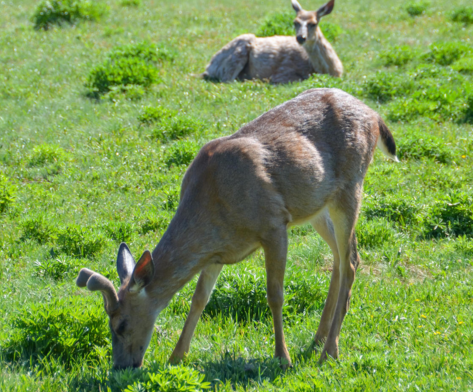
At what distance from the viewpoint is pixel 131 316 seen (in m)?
4.70

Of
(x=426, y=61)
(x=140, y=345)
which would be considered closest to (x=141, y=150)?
(x=140, y=345)

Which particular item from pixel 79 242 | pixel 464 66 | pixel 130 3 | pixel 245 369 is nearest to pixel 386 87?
pixel 464 66

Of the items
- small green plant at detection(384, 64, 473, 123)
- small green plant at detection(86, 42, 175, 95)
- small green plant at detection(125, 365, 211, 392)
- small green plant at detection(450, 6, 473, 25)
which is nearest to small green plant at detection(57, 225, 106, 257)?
small green plant at detection(125, 365, 211, 392)

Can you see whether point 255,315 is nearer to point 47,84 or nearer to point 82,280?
point 82,280

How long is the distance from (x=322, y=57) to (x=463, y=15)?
466 centimetres

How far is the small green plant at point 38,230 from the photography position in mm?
7020

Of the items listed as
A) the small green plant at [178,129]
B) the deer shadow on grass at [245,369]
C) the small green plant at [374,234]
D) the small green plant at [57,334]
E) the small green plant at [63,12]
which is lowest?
the small green plant at [374,234]

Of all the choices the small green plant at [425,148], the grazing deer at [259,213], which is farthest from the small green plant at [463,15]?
the grazing deer at [259,213]

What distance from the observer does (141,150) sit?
29.5 ft

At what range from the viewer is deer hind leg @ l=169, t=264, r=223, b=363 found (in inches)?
201

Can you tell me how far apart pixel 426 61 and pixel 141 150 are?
6044 mm

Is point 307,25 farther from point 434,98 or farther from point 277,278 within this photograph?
point 277,278

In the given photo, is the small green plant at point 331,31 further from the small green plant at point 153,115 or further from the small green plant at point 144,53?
the small green plant at point 153,115

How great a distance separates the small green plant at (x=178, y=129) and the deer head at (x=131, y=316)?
4.78 meters
